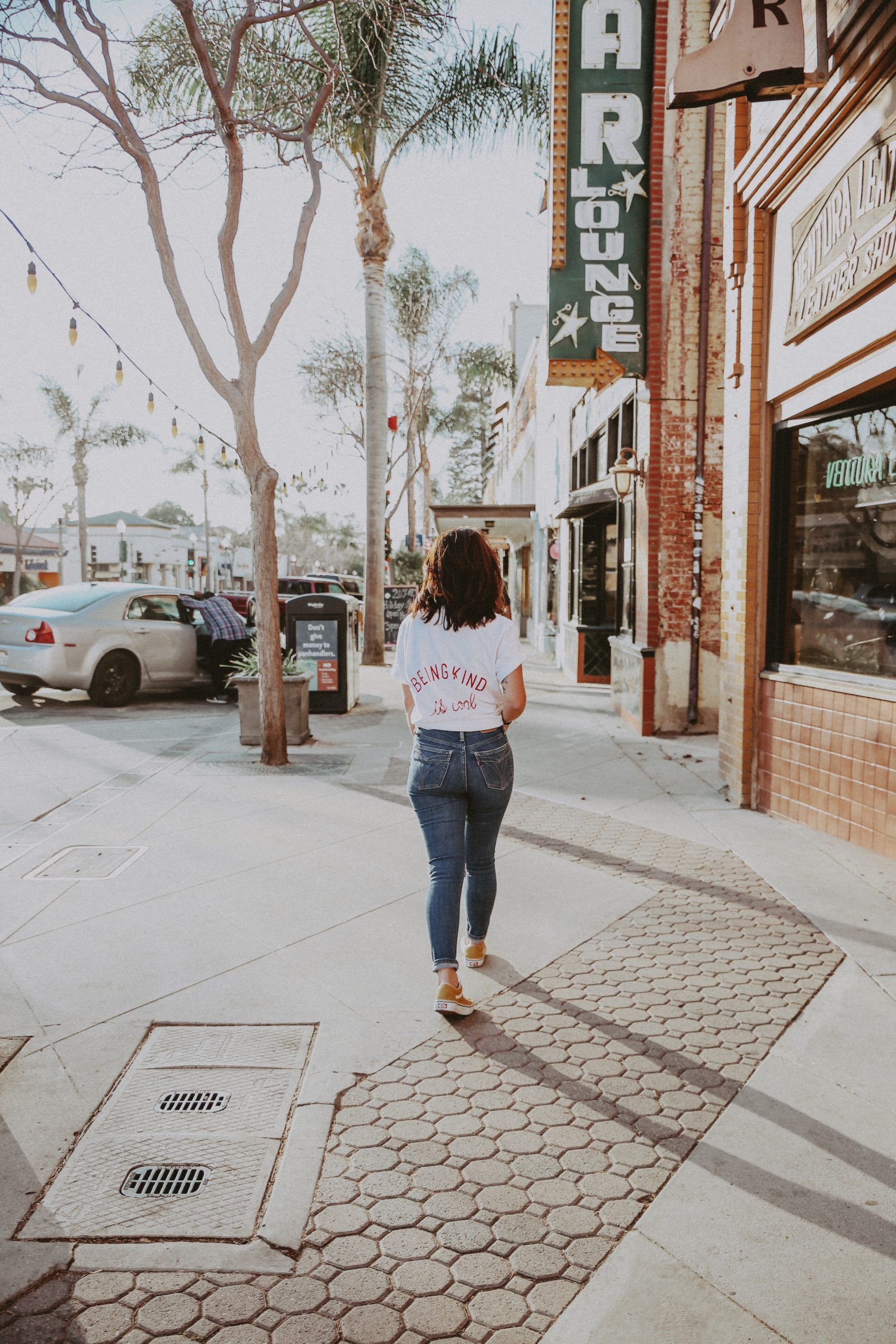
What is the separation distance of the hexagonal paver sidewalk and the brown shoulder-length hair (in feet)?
4.99

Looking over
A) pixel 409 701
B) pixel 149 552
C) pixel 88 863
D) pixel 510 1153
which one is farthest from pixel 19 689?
pixel 149 552

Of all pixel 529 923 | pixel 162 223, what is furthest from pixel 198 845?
pixel 162 223

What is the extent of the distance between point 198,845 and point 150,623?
23.9ft

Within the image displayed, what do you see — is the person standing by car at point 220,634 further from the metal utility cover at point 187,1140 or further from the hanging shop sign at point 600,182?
the metal utility cover at point 187,1140

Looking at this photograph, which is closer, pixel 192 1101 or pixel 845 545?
pixel 192 1101

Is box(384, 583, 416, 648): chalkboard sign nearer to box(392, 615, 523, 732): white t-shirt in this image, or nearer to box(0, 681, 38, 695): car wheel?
box(0, 681, 38, 695): car wheel

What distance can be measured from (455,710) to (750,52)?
406 cm

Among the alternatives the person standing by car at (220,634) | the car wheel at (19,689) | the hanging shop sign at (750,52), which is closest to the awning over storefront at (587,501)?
the person standing by car at (220,634)

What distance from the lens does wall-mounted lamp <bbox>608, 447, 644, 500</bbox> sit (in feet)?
33.8

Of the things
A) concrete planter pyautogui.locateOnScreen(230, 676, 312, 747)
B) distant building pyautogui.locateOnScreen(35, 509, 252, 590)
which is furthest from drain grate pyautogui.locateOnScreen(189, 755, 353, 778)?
distant building pyautogui.locateOnScreen(35, 509, 252, 590)

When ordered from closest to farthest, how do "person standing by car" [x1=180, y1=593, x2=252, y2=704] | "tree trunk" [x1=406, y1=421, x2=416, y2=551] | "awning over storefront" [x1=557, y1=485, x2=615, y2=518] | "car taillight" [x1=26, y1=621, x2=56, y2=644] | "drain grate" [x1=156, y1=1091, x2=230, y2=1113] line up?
1. "drain grate" [x1=156, y1=1091, x2=230, y2=1113]
2. "car taillight" [x1=26, y1=621, x2=56, y2=644]
3. "awning over storefront" [x1=557, y1=485, x2=615, y2=518]
4. "person standing by car" [x1=180, y1=593, x2=252, y2=704]
5. "tree trunk" [x1=406, y1=421, x2=416, y2=551]

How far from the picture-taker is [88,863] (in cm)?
539

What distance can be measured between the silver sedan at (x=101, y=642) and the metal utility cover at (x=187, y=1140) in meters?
8.98

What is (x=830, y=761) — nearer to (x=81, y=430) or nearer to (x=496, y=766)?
(x=496, y=766)
